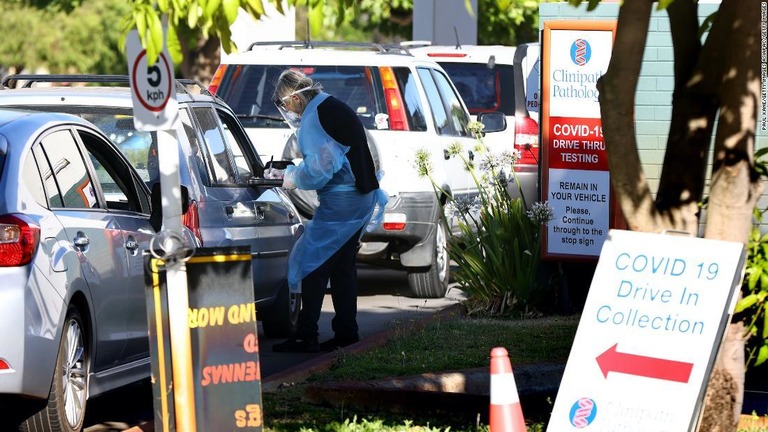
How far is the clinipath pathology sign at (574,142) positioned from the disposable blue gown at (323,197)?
1.48 meters

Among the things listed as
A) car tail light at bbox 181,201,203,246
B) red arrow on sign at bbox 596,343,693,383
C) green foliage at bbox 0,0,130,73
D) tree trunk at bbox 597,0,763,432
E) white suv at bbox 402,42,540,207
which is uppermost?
tree trunk at bbox 597,0,763,432

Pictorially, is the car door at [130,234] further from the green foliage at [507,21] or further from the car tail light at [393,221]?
the green foliage at [507,21]

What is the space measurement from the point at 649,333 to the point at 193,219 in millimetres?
3605

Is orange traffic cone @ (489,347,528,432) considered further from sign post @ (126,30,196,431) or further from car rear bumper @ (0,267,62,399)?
car rear bumper @ (0,267,62,399)

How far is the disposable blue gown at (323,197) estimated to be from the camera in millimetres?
9508

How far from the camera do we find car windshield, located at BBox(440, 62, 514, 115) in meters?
17.3

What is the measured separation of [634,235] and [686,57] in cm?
77

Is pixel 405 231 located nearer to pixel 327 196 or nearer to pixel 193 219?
pixel 327 196

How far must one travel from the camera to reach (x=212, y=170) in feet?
29.7

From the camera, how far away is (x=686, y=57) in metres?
5.94

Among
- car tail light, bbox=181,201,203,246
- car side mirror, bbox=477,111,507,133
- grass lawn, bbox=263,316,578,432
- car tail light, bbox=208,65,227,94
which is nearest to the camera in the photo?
grass lawn, bbox=263,316,578,432

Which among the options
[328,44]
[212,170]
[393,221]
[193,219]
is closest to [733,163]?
[193,219]

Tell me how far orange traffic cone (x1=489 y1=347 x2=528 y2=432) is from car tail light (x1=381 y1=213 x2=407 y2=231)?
641 cm

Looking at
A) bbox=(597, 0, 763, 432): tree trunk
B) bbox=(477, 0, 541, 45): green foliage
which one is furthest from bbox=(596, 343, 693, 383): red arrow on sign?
bbox=(477, 0, 541, 45): green foliage
